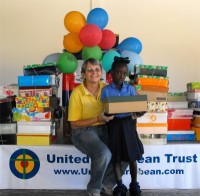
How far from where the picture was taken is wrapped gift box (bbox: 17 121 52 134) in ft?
9.61

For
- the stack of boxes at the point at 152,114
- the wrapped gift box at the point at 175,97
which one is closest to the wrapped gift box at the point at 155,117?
the stack of boxes at the point at 152,114

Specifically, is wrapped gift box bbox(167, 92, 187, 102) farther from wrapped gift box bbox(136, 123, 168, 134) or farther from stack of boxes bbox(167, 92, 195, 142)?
wrapped gift box bbox(136, 123, 168, 134)

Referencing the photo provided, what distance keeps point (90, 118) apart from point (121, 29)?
230 centimetres

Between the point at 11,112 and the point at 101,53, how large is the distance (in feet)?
3.46

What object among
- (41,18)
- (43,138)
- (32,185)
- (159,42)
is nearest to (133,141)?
(43,138)

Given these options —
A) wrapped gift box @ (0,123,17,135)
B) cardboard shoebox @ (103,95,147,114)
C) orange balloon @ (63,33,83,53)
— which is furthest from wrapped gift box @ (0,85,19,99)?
cardboard shoebox @ (103,95,147,114)

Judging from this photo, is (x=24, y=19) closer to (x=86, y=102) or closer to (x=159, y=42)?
(x=159, y=42)

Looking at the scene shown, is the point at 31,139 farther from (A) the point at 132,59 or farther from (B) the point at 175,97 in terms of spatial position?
(B) the point at 175,97

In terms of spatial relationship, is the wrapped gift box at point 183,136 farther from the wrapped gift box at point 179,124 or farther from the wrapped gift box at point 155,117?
the wrapped gift box at point 155,117

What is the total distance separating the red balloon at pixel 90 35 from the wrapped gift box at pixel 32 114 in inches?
29.3

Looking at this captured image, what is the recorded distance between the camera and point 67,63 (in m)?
3.04

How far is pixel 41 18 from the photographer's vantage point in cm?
455

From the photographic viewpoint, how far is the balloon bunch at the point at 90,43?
300 cm

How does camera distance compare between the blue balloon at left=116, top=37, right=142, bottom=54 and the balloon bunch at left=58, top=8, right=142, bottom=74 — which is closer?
the balloon bunch at left=58, top=8, right=142, bottom=74
